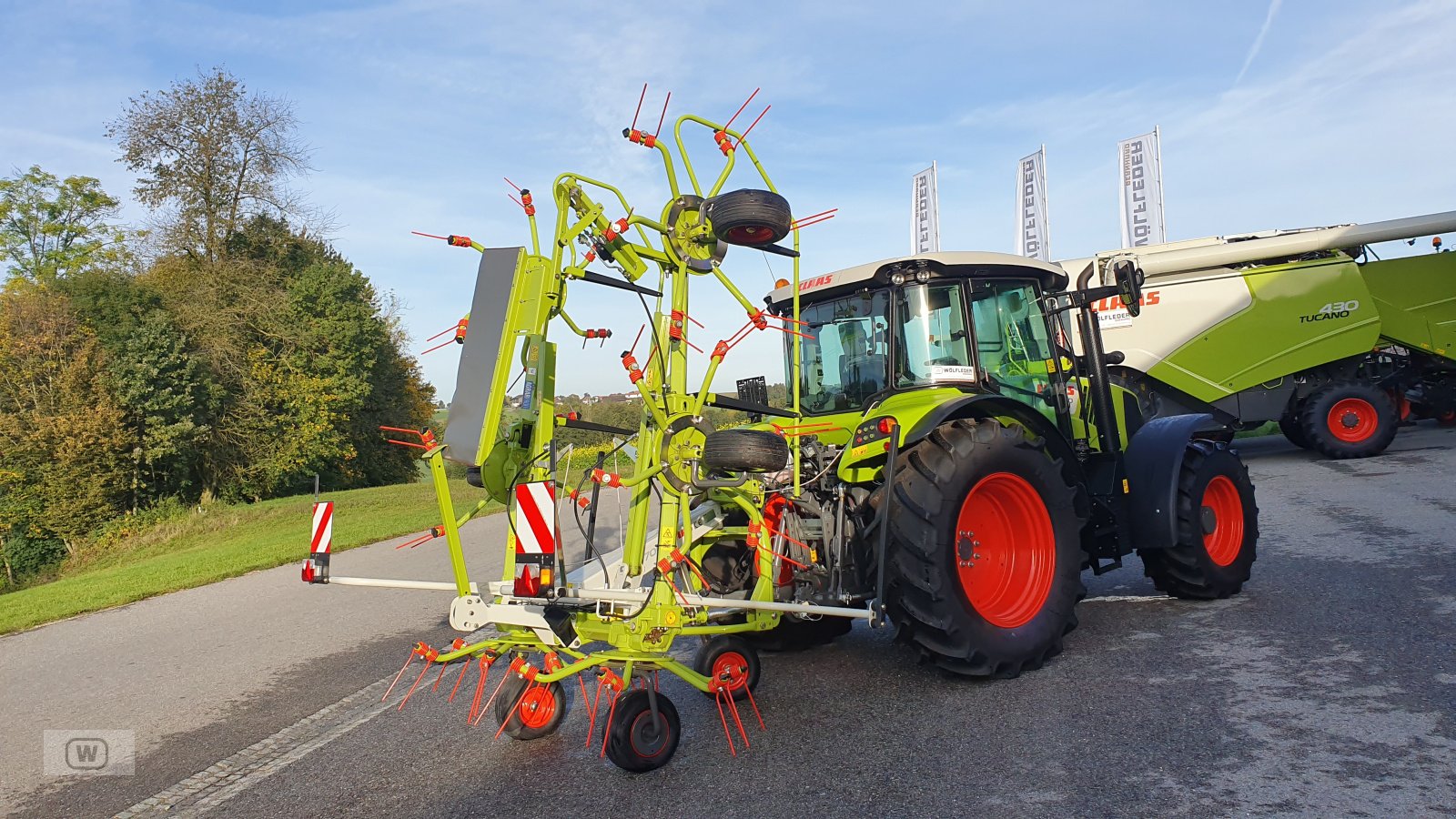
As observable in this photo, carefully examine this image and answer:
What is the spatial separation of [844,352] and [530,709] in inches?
→ 106

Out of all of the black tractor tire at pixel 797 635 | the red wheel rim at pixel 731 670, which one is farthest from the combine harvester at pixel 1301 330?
the red wheel rim at pixel 731 670

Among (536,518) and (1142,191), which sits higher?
(1142,191)

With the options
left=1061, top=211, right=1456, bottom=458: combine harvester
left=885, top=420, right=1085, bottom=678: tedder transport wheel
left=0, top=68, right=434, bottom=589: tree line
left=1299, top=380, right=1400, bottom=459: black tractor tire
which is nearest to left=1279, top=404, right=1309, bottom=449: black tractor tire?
left=1061, top=211, right=1456, bottom=458: combine harvester

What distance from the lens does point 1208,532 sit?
5848 mm

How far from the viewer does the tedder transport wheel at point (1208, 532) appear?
555cm

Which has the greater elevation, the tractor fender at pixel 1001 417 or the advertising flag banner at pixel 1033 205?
the advertising flag banner at pixel 1033 205

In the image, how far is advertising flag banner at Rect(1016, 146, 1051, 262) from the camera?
2142 centimetres

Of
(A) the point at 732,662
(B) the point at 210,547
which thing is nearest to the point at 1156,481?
(A) the point at 732,662

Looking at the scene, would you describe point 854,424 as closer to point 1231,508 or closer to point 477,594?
point 477,594

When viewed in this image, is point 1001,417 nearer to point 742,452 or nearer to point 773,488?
point 773,488

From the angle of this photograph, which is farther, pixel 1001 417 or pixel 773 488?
pixel 1001 417

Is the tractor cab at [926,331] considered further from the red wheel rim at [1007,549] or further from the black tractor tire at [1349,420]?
the black tractor tire at [1349,420]

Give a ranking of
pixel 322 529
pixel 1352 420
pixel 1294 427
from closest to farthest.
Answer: pixel 322 529 → pixel 1352 420 → pixel 1294 427

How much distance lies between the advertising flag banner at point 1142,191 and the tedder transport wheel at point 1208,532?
15506 mm
